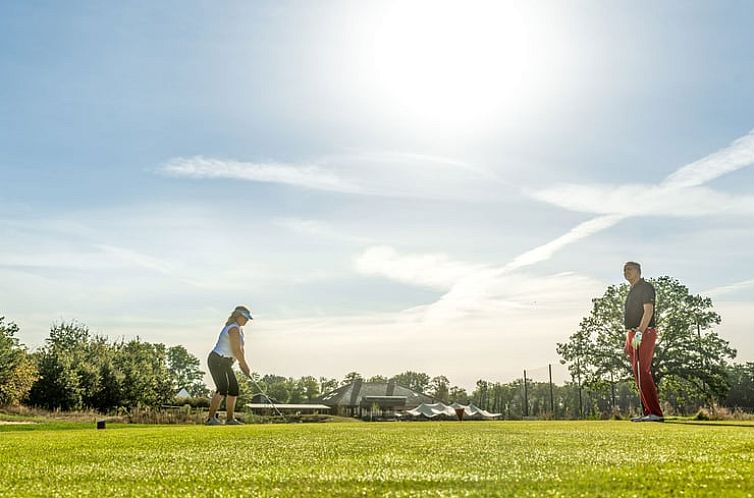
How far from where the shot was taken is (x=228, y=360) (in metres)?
12.3

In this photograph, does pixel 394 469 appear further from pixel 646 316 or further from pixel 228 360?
pixel 646 316

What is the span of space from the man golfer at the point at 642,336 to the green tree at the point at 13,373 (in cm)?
3317

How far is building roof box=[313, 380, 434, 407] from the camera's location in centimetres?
9269

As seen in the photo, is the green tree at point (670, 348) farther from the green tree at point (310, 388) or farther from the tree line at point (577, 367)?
the green tree at point (310, 388)

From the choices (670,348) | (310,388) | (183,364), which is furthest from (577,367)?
(183,364)

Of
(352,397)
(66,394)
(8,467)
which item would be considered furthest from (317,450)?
(352,397)

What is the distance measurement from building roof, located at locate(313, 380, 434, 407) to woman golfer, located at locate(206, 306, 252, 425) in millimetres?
80924

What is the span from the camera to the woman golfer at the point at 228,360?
12211mm

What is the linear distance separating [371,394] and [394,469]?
303 ft

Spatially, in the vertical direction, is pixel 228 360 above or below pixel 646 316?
below

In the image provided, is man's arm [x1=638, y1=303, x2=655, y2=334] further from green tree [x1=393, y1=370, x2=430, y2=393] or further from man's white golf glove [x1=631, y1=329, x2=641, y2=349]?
green tree [x1=393, y1=370, x2=430, y2=393]

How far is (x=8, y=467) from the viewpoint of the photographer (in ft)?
14.3

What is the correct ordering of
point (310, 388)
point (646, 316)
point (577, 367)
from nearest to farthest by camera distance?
point (646, 316) < point (577, 367) < point (310, 388)

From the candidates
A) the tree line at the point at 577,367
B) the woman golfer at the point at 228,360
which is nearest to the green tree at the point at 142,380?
the tree line at the point at 577,367
